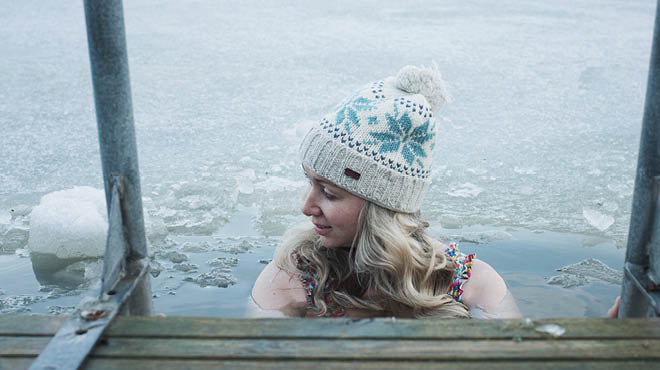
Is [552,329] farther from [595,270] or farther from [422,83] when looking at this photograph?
[595,270]

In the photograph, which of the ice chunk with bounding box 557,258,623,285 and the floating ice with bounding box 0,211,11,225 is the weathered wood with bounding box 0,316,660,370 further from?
the floating ice with bounding box 0,211,11,225

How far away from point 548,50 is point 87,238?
→ 3.74 m

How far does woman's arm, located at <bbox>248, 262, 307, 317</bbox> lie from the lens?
210 cm

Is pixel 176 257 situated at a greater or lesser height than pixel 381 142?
lesser

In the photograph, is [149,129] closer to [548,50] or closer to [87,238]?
[87,238]

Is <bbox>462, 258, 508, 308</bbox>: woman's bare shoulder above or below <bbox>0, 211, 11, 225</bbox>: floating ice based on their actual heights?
below

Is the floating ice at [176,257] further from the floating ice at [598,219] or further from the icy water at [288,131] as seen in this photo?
the floating ice at [598,219]

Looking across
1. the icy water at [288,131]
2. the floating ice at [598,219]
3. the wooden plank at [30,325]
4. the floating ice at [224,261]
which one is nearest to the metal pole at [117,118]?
the wooden plank at [30,325]

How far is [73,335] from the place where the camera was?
1.14 meters

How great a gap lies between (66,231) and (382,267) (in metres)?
1.45

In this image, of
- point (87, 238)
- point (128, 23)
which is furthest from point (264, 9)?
point (87, 238)

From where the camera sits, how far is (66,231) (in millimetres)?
2725

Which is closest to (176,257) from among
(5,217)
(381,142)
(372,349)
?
(5,217)

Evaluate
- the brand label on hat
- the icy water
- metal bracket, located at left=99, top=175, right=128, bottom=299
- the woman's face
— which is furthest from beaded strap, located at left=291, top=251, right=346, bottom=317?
metal bracket, located at left=99, top=175, right=128, bottom=299
